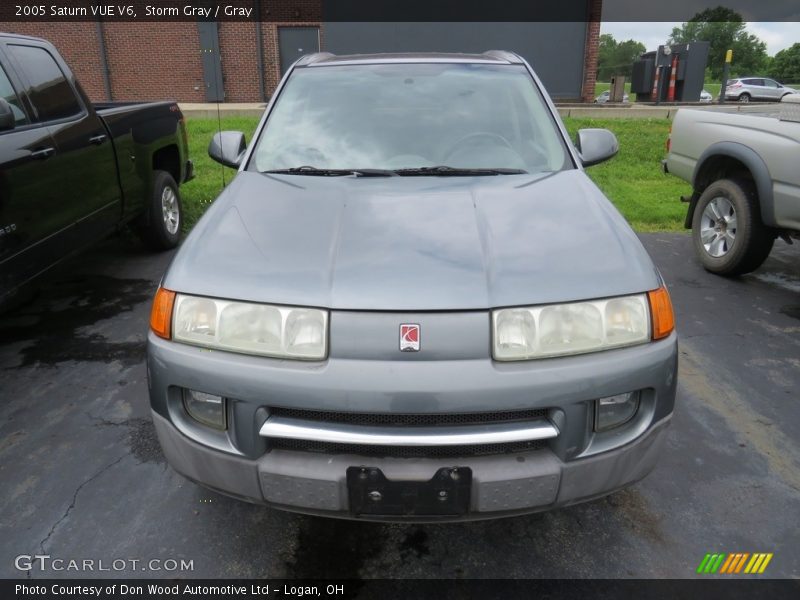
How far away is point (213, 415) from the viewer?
6.48 ft

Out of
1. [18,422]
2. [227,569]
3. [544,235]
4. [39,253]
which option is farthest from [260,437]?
[39,253]

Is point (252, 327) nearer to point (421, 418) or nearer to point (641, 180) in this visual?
point (421, 418)

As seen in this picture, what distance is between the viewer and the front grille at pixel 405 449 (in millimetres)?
1825

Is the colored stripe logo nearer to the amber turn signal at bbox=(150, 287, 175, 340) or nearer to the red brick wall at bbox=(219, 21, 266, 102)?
the amber turn signal at bbox=(150, 287, 175, 340)

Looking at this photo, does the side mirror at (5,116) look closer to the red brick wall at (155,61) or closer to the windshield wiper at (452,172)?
the windshield wiper at (452,172)

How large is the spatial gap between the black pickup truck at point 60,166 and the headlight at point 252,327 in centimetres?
203

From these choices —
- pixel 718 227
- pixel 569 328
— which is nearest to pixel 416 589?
pixel 569 328

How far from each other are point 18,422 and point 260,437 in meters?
2.00

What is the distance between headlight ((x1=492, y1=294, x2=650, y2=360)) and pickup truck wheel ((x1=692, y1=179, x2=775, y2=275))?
3493mm

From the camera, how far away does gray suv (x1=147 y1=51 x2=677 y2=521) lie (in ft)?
5.90

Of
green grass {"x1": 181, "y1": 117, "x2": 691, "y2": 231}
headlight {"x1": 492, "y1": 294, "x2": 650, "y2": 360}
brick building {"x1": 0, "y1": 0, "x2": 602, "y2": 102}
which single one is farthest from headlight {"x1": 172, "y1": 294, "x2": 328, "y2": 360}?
brick building {"x1": 0, "y1": 0, "x2": 602, "y2": 102}

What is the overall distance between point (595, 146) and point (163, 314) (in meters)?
2.43

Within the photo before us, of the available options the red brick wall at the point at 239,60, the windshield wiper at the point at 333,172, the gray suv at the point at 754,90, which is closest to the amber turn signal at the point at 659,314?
the windshield wiper at the point at 333,172

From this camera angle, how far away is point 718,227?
5.20 meters
